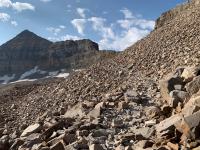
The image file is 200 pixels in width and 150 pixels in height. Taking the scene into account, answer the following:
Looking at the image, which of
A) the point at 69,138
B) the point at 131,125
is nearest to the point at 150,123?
the point at 131,125

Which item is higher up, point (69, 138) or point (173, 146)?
point (173, 146)

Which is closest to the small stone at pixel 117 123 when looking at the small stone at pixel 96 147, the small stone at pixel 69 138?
the small stone at pixel 69 138

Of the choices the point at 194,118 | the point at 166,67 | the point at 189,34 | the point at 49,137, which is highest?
the point at 189,34

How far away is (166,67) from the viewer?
82.3 feet

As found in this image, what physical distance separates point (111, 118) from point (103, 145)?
3467 mm

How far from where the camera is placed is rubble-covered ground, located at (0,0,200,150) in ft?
42.2

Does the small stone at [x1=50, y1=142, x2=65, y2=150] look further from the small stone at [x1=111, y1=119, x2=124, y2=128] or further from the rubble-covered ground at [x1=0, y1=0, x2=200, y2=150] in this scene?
the small stone at [x1=111, y1=119, x2=124, y2=128]

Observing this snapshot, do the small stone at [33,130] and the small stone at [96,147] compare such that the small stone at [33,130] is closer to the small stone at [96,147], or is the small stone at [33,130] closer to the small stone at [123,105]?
the small stone at [123,105]

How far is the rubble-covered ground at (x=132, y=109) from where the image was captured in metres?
12.9

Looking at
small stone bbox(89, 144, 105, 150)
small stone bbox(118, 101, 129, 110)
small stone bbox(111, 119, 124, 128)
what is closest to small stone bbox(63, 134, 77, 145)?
small stone bbox(89, 144, 105, 150)

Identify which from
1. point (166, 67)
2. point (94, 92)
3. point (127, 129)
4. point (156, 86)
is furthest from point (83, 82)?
point (127, 129)

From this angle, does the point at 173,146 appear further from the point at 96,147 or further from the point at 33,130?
the point at 33,130

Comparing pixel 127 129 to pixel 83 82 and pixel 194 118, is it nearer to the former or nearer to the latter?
pixel 194 118

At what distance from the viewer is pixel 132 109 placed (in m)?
18.2
